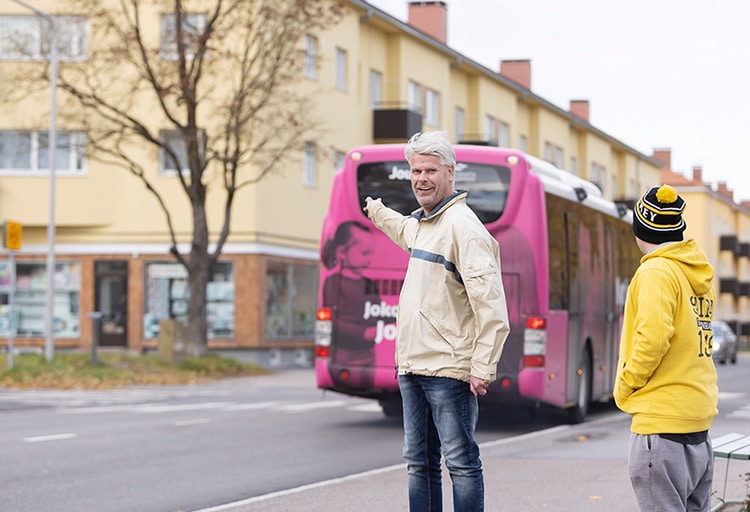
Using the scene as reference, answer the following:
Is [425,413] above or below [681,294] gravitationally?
below

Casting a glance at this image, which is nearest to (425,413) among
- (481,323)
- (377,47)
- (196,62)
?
(481,323)

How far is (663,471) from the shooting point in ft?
16.9

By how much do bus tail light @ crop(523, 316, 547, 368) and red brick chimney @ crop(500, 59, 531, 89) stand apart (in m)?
50.3

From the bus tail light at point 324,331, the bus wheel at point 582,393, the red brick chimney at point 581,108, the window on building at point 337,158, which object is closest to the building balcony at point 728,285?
the red brick chimney at point 581,108

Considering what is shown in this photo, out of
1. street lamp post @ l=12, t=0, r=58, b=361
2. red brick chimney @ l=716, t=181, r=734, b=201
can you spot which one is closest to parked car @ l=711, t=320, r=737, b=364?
street lamp post @ l=12, t=0, r=58, b=361

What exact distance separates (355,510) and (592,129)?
202 feet

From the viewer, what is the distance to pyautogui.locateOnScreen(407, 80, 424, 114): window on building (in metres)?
47.5

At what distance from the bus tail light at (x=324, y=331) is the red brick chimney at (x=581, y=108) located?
59432mm

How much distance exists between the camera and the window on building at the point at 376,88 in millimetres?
45750

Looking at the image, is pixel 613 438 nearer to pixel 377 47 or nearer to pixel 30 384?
pixel 30 384

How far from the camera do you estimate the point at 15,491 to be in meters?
10.0

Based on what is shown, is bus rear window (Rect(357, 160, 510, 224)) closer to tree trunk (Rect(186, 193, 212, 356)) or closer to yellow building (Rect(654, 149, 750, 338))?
tree trunk (Rect(186, 193, 212, 356))

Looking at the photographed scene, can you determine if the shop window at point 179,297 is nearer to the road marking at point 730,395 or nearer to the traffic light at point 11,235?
the traffic light at point 11,235

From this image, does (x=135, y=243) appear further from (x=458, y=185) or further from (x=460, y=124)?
(x=458, y=185)
